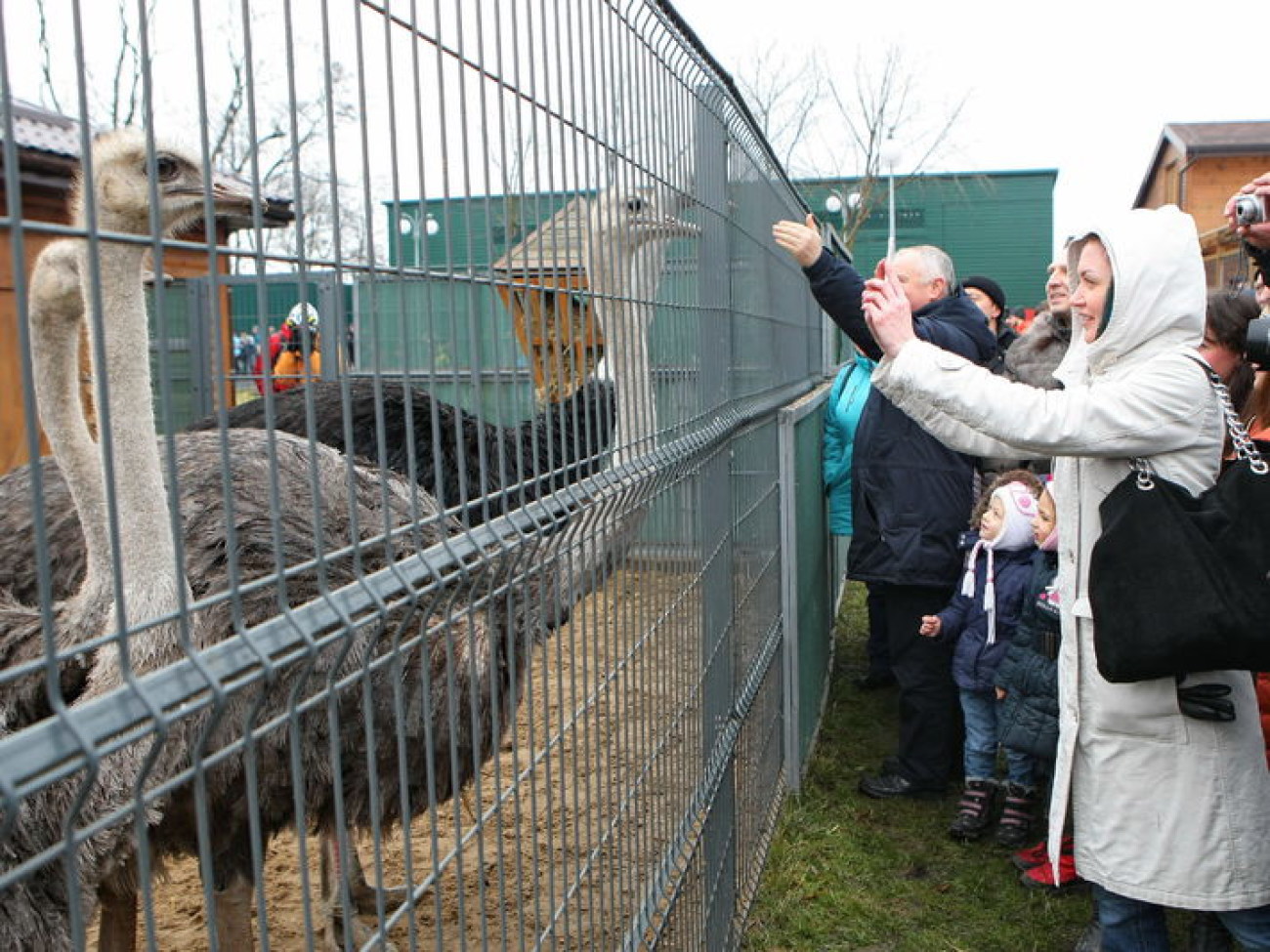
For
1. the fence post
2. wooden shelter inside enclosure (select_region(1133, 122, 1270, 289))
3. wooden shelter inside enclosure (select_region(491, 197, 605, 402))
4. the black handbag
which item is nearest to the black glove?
the black handbag

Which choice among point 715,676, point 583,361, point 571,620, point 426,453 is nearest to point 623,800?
point 571,620

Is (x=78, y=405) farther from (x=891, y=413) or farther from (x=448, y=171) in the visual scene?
(x=891, y=413)

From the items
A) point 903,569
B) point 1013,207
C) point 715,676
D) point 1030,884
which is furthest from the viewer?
point 1013,207

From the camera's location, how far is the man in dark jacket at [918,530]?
4516mm

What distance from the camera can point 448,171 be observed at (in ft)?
5.11

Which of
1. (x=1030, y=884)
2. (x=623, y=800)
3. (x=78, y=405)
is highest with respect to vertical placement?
(x=78, y=405)

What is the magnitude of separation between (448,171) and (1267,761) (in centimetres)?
232

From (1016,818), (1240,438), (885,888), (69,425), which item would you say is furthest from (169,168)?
(1016,818)

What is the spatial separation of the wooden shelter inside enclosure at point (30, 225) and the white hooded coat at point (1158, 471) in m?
1.54

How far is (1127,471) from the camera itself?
281 cm

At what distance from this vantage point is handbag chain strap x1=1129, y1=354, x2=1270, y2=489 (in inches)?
104

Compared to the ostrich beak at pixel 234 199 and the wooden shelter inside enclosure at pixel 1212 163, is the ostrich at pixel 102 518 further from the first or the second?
the wooden shelter inside enclosure at pixel 1212 163

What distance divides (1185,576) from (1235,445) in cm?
34

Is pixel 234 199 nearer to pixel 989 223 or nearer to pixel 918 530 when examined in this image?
pixel 918 530
